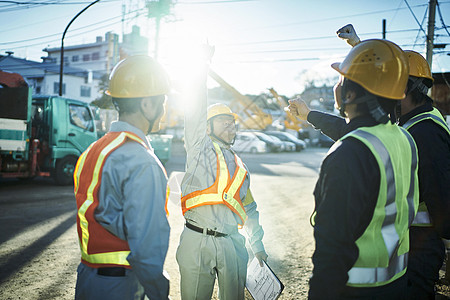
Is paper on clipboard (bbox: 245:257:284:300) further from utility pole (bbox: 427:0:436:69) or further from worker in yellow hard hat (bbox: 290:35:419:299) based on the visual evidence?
utility pole (bbox: 427:0:436:69)

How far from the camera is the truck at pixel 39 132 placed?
31.2 ft

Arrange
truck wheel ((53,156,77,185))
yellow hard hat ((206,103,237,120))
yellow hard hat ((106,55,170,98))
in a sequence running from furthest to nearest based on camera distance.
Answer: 1. truck wheel ((53,156,77,185))
2. yellow hard hat ((206,103,237,120))
3. yellow hard hat ((106,55,170,98))

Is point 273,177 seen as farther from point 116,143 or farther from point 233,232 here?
point 116,143

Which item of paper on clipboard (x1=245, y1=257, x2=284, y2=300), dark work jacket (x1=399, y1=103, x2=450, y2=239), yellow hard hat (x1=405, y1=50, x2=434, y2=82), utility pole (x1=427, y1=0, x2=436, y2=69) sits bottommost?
paper on clipboard (x1=245, y1=257, x2=284, y2=300)

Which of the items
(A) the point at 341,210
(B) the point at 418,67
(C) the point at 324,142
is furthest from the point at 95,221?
(C) the point at 324,142

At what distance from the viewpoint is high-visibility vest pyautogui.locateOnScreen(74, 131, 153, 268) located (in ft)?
5.30

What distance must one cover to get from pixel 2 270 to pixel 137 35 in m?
52.4

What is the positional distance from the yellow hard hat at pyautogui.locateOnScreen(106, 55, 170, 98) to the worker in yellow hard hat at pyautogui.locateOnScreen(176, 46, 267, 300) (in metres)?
0.55

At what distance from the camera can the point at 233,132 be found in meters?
2.99

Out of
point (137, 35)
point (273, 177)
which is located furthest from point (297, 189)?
point (137, 35)

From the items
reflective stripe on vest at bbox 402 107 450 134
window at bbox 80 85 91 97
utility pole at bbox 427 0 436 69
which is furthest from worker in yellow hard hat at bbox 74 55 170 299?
window at bbox 80 85 91 97

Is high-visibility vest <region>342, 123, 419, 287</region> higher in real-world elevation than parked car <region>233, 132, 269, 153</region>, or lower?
higher

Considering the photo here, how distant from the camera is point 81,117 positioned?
11.2 m

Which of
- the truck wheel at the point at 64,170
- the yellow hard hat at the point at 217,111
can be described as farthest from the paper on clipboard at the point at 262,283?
the truck wheel at the point at 64,170
